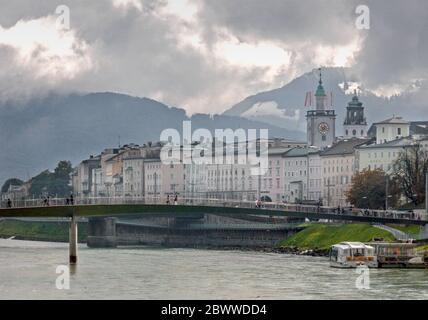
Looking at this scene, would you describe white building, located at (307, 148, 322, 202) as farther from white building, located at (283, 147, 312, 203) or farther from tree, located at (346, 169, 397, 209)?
tree, located at (346, 169, 397, 209)

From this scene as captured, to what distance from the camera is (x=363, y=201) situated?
125 metres

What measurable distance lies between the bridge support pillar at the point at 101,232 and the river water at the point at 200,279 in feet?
129

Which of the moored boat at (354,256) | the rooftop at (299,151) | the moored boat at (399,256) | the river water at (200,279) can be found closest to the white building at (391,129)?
the rooftop at (299,151)

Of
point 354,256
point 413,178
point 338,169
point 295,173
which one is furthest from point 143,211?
point 295,173

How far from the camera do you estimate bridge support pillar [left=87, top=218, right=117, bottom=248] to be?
13662 cm

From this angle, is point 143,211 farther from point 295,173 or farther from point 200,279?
point 295,173

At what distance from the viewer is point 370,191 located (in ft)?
408

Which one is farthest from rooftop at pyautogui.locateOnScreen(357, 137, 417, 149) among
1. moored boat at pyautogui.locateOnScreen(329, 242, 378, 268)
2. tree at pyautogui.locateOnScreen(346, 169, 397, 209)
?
moored boat at pyautogui.locateOnScreen(329, 242, 378, 268)

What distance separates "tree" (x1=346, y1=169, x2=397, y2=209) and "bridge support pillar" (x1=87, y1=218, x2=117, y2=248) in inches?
852

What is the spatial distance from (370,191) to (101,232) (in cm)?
2687

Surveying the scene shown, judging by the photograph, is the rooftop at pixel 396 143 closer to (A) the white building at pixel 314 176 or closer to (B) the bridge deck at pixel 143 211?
(A) the white building at pixel 314 176
